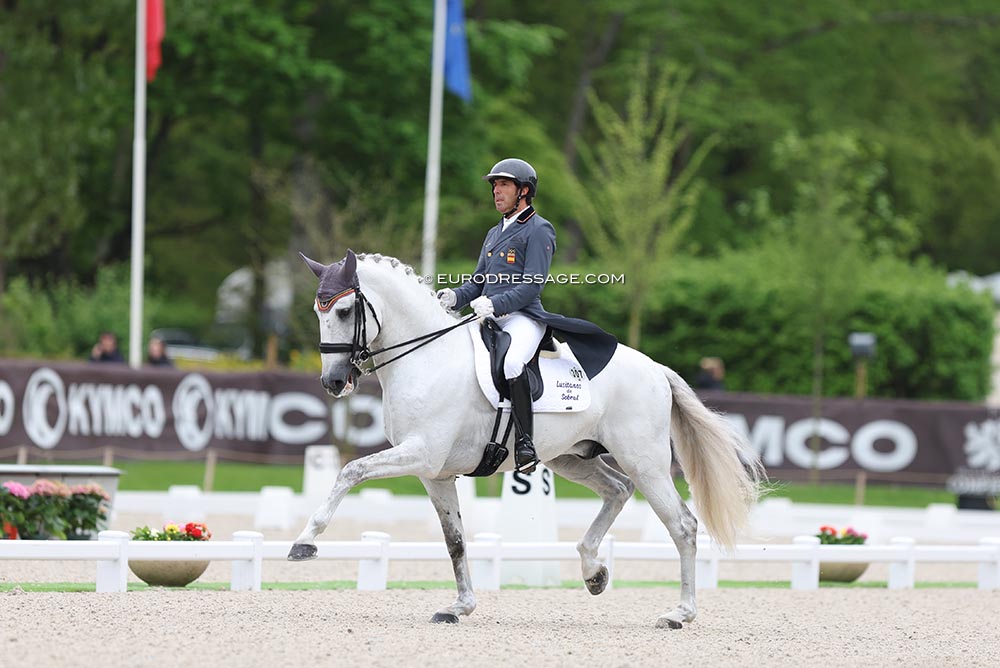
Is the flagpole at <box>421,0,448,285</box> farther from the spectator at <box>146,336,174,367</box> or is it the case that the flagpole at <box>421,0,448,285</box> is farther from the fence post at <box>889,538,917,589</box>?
the fence post at <box>889,538,917,589</box>

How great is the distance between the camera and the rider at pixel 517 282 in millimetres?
8898

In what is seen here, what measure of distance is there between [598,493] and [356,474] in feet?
6.88

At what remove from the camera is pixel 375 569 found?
10953mm

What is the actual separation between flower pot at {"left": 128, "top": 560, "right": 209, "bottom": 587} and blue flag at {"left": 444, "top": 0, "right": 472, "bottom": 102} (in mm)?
17281

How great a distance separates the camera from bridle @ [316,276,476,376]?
27.9 ft

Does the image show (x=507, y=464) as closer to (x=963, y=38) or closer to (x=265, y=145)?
(x=265, y=145)

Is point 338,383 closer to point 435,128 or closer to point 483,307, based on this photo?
point 483,307

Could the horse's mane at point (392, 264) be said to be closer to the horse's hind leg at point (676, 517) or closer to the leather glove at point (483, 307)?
the leather glove at point (483, 307)

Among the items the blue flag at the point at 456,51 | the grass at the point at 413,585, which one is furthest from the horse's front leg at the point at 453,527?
the blue flag at the point at 456,51

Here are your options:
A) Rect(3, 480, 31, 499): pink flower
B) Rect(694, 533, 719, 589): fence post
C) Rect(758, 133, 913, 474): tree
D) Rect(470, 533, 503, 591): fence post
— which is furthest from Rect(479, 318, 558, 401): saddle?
Rect(758, 133, 913, 474): tree

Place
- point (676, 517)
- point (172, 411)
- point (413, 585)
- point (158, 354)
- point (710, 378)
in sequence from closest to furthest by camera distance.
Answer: point (676, 517), point (413, 585), point (172, 411), point (158, 354), point (710, 378)

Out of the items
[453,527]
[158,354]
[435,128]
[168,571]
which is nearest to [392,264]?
[453,527]

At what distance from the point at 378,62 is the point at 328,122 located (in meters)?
2.09

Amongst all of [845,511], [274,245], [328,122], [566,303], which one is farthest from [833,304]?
[274,245]
